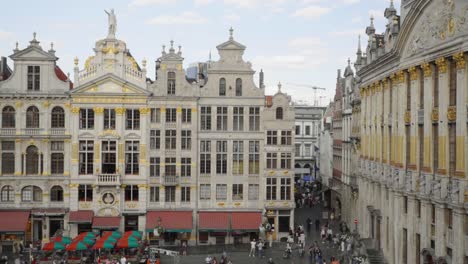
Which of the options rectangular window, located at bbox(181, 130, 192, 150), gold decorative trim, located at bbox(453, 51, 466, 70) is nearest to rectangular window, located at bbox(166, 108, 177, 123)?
Result: rectangular window, located at bbox(181, 130, 192, 150)

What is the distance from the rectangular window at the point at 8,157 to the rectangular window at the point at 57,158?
3.36 meters

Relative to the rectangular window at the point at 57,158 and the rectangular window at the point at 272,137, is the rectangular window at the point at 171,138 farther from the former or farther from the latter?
the rectangular window at the point at 57,158

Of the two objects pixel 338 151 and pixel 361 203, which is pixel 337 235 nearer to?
pixel 361 203

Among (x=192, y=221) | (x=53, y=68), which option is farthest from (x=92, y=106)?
(x=192, y=221)

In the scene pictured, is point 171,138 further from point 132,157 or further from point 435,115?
point 435,115

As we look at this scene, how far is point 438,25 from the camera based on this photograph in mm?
33656

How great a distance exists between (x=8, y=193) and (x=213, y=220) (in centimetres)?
1844

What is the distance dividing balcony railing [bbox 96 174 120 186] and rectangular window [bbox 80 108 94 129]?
4.61 meters

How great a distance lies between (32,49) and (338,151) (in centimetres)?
3701

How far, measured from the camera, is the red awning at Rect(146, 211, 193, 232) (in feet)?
183

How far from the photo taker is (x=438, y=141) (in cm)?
3422

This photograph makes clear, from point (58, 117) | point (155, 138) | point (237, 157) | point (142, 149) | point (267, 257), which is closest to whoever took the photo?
point (267, 257)

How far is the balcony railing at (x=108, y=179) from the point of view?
2229 inches

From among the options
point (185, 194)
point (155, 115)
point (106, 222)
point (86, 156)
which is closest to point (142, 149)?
point (155, 115)
